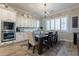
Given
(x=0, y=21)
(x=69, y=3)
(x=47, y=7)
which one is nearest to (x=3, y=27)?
(x=0, y=21)

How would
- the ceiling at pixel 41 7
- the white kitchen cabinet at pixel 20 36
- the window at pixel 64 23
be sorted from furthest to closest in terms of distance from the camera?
the white kitchen cabinet at pixel 20 36 → the window at pixel 64 23 → the ceiling at pixel 41 7

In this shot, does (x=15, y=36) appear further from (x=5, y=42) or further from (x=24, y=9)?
(x=24, y=9)

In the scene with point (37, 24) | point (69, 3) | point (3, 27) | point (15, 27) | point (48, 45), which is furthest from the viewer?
point (48, 45)

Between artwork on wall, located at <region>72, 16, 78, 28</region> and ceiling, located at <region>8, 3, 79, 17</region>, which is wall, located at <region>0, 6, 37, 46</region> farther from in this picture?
artwork on wall, located at <region>72, 16, 78, 28</region>

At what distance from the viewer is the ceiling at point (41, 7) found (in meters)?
1.86

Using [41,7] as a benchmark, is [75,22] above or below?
below

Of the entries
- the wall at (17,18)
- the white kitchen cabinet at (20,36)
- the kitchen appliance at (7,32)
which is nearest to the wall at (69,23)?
the wall at (17,18)

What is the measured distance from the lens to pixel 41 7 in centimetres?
194

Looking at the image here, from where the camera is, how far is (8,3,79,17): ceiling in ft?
6.09

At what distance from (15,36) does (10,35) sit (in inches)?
6.5

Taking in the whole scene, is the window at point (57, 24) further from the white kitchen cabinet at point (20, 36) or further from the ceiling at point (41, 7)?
the white kitchen cabinet at point (20, 36)

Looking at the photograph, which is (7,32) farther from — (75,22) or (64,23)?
(75,22)

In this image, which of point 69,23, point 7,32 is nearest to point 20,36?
point 7,32

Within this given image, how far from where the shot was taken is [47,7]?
1936 mm
